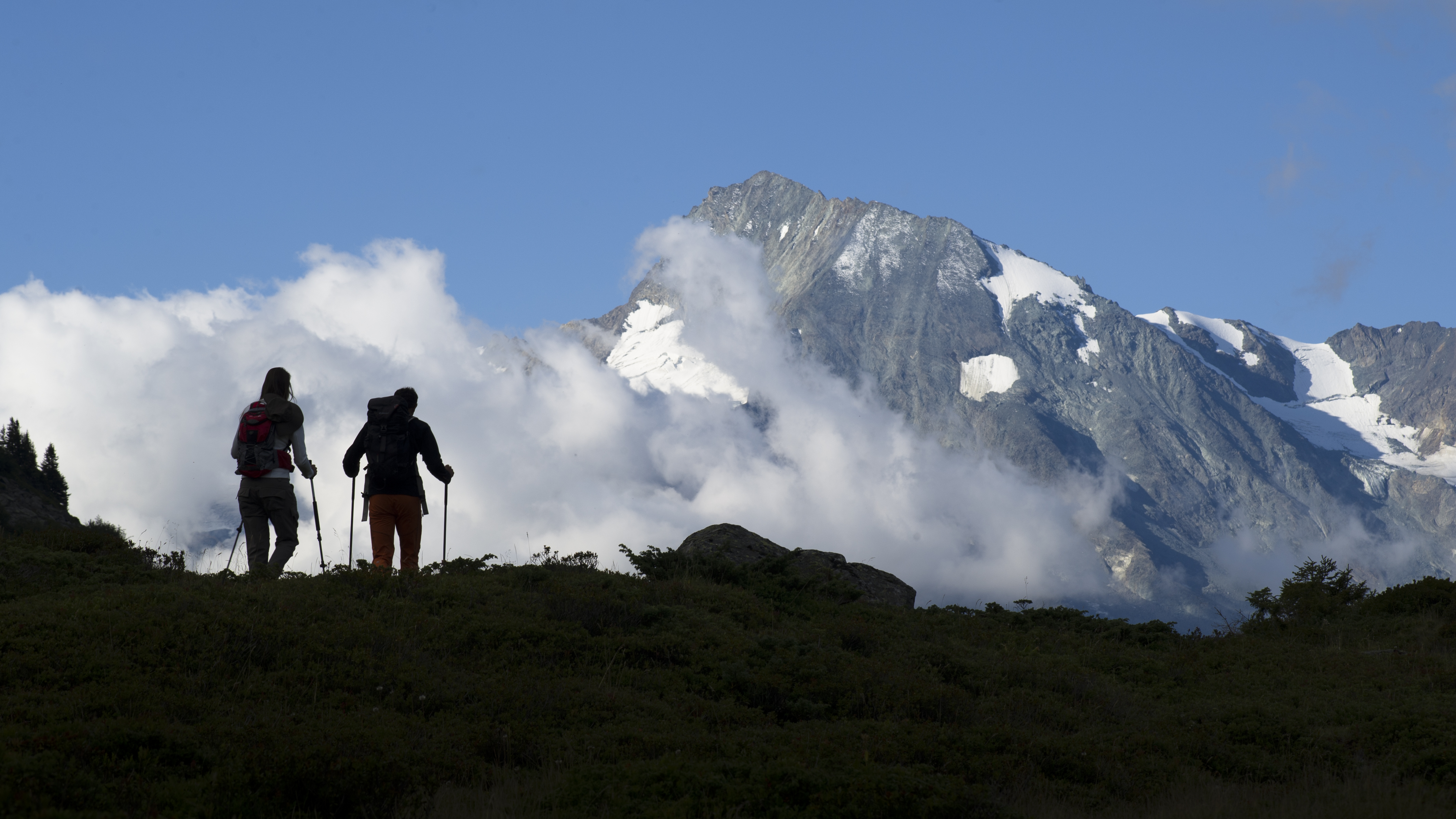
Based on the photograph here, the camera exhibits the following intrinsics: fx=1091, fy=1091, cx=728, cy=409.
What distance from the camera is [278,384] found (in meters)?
13.5

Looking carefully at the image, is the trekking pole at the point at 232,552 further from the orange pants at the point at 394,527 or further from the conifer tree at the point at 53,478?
the conifer tree at the point at 53,478

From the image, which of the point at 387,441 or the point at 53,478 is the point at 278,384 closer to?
the point at 387,441

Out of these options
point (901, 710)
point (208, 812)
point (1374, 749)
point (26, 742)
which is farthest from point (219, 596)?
point (1374, 749)

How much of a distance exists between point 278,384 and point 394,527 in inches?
94.0

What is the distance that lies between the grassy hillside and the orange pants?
32.7 inches

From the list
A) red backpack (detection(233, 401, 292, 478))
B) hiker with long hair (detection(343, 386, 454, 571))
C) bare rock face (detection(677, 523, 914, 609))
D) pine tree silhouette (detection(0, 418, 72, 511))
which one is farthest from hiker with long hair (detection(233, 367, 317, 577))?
pine tree silhouette (detection(0, 418, 72, 511))

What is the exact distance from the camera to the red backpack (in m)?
13.1

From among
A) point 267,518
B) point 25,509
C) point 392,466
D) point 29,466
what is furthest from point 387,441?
point 29,466

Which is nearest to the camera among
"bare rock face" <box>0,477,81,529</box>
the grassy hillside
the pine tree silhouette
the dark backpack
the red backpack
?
the grassy hillside

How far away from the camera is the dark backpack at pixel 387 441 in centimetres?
1399

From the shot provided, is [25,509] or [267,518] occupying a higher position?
[25,509]

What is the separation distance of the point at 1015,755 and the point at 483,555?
354 inches

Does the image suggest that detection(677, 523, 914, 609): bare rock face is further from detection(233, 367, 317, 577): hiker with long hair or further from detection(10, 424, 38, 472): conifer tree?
detection(10, 424, 38, 472): conifer tree

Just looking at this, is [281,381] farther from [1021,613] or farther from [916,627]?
[1021,613]
